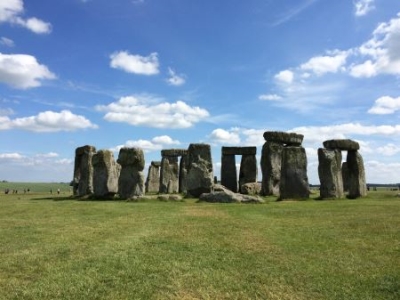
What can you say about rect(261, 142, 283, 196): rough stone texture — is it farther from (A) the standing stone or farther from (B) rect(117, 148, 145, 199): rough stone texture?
(A) the standing stone

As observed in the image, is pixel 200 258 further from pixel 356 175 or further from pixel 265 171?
pixel 265 171


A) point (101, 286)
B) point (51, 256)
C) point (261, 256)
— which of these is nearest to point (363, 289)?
point (261, 256)

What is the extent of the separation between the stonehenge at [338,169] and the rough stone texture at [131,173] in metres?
10.9

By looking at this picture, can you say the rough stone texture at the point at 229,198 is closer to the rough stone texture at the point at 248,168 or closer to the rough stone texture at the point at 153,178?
the rough stone texture at the point at 248,168

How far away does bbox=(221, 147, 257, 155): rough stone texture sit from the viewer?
38938mm

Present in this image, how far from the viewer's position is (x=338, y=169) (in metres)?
28.6

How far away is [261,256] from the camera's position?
10.1 metres

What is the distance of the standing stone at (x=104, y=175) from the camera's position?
93.1 feet

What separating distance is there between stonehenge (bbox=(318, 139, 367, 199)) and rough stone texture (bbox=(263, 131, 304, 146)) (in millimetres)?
2632

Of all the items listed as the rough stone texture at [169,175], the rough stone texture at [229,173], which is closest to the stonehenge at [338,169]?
the rough stone texture at [229,173]

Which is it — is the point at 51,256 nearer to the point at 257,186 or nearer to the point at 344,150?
the point at 344,150

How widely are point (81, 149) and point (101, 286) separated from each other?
27071mm

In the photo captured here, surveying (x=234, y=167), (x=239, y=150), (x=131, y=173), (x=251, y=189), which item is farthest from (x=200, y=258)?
(x=239, y=150)

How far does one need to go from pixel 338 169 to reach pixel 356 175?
2.20 meters
